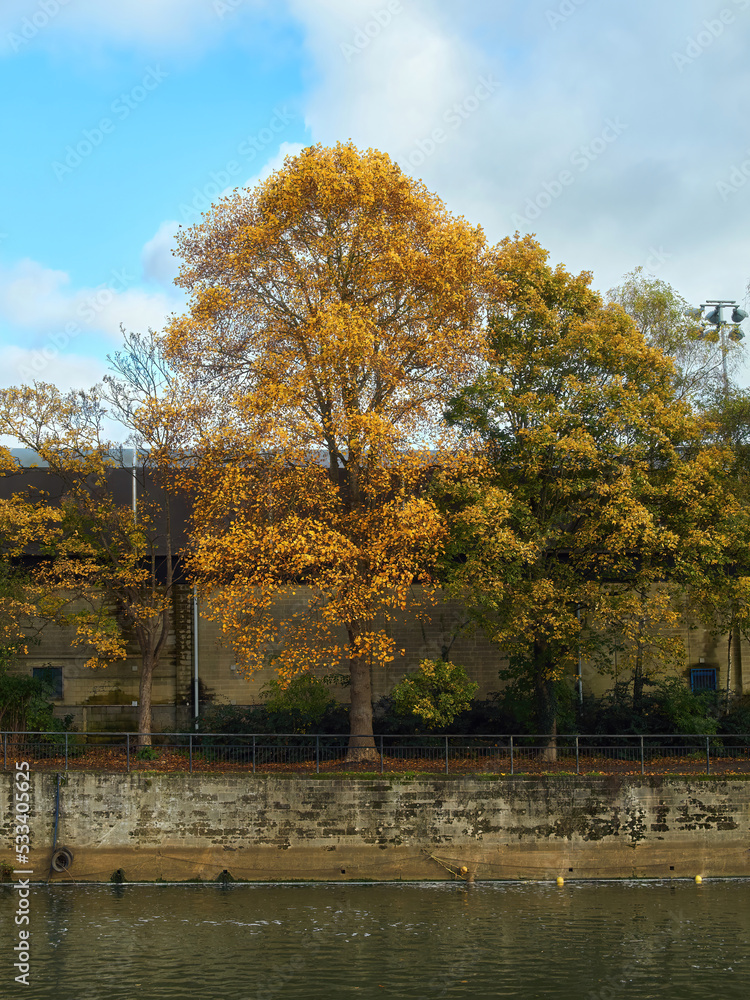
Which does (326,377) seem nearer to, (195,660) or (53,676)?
(195,660)

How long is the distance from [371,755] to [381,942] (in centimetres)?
756

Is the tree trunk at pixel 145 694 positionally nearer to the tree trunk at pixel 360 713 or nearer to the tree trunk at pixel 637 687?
the tree trunk at pixel 360 713

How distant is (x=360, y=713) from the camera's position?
2536 cm

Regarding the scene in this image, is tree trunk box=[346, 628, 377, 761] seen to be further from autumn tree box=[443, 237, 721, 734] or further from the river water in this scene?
the river water

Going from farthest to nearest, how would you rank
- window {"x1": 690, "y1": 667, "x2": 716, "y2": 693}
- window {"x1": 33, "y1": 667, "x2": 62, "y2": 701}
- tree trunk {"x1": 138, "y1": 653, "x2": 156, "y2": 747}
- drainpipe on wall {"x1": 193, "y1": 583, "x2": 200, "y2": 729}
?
window {"x1": 690, "y1": 667, "x2": 716, "y2": 693}
window {"x1": 33, "y1": 667, "x2": 62, "y2": 701}
drainpipe on wall {"x1": 193, "y1": 583, "x2": 200, "y2": 729}
tree trunk {"x1": 138, "y1": 653, "x2": 156, "y2": 747}

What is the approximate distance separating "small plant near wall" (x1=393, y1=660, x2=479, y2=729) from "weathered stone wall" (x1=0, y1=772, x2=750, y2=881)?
6.55 ft

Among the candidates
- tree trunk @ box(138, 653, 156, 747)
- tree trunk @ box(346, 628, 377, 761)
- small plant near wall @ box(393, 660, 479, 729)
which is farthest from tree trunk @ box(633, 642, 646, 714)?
tree trunk @ box(138, 653, 156, 747)

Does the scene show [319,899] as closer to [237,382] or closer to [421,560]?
[421,560]

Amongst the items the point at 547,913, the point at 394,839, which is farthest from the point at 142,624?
the point at 547,913

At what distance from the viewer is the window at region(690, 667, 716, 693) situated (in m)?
32.6

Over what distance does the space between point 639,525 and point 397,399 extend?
6.98 m

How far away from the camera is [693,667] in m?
32.6

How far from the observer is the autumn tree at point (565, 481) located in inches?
964

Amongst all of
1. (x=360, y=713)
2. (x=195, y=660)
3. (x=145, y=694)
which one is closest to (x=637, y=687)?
(x=360, y=713)
